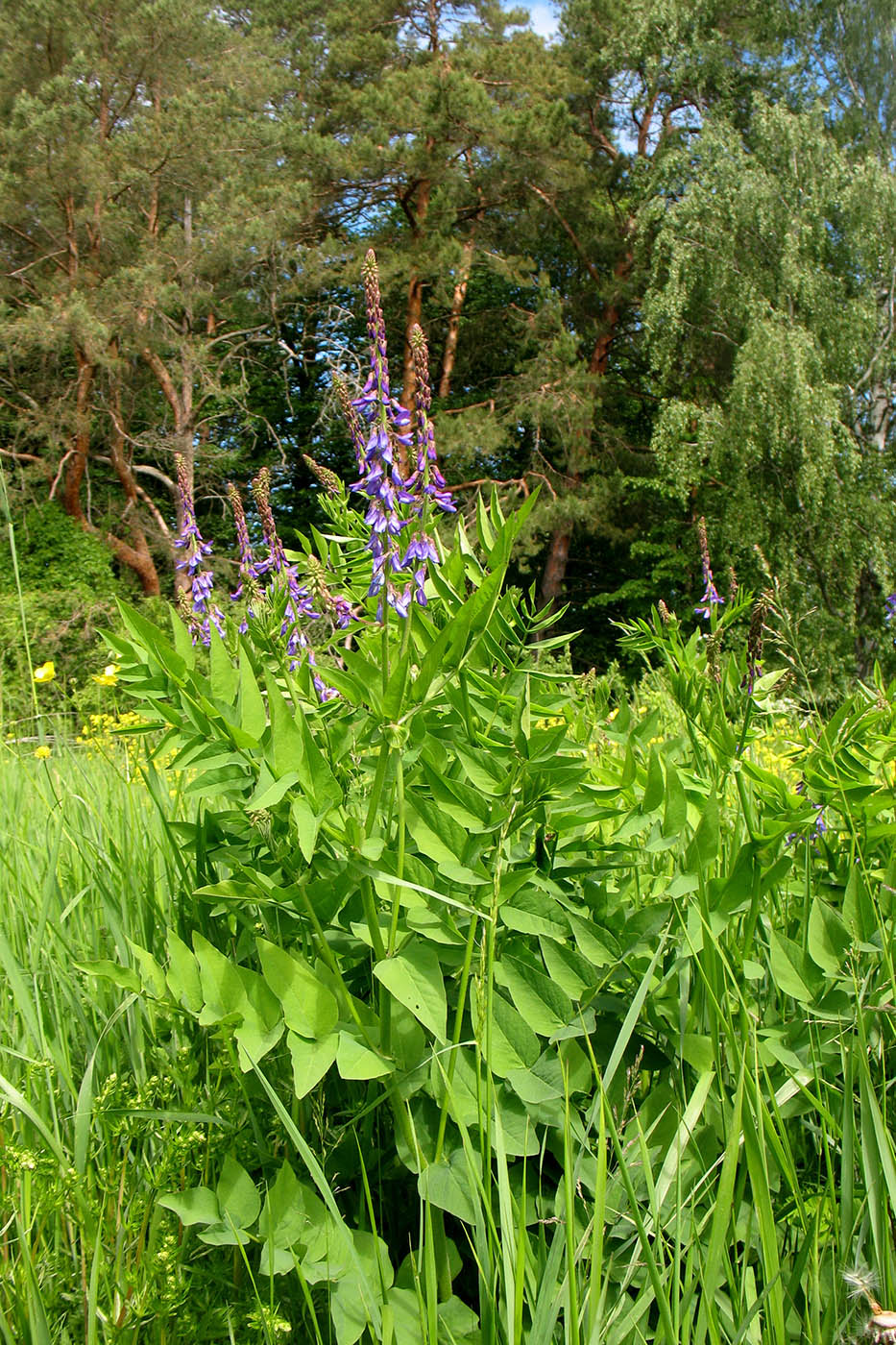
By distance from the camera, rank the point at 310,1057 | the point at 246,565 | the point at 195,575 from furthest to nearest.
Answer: the point at 195,575 → the point at 246,565 → the point at 310,1057

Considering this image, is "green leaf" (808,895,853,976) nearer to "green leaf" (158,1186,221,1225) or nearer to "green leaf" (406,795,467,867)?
"green leaf" (406,795,467,867)

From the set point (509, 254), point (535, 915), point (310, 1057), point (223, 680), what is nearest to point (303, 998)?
point (310, 1057)

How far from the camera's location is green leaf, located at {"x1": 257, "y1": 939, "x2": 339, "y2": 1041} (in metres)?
0.93

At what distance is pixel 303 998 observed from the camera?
948mm

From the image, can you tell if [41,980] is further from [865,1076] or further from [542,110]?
[542,110]

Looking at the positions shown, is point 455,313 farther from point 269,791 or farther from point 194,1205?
point 194,1205

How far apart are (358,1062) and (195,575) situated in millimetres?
1272

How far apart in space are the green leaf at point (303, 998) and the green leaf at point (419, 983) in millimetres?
61

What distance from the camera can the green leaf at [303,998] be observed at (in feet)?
3.05

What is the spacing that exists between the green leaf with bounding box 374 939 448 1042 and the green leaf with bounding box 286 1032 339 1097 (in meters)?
0.08

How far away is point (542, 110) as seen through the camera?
17906 millimetres

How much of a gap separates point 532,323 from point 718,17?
643 cm

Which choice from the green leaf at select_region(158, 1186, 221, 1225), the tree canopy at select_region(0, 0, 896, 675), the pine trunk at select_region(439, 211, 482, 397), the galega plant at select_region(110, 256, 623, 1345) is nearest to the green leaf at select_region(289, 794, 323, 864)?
the galega plant at select_region(110, 256, 623, 1345)

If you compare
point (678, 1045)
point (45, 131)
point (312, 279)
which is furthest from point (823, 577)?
point (678, 1045)
